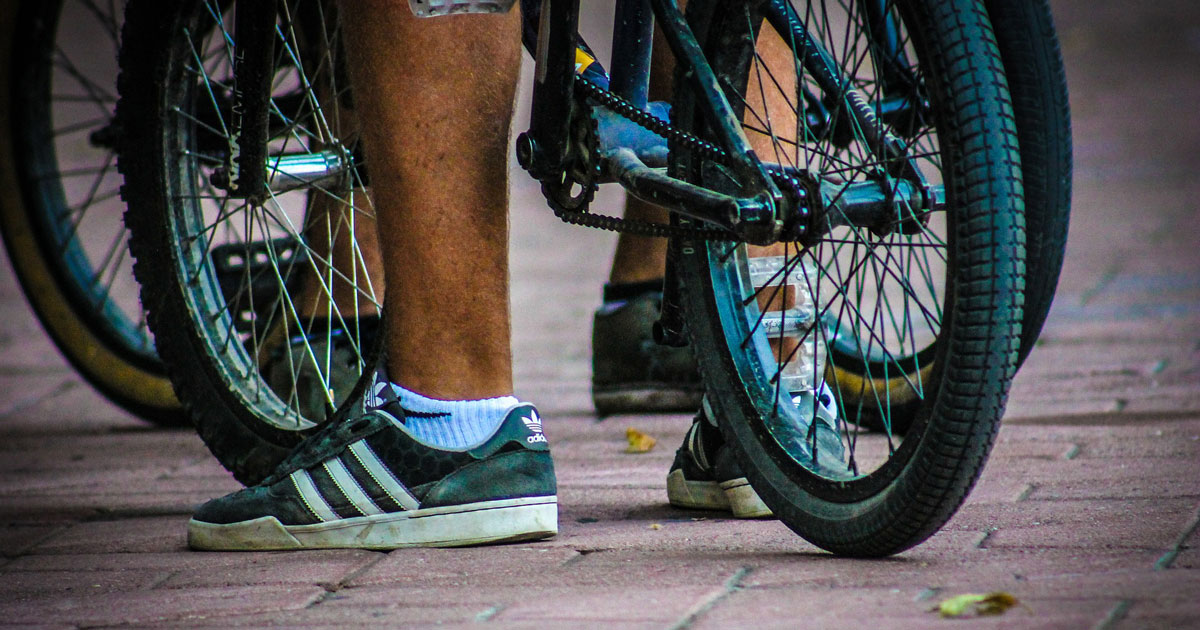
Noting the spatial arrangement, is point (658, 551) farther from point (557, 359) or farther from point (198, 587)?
point (557, 359)

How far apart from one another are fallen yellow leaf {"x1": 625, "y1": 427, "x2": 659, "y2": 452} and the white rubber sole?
18.2 inches

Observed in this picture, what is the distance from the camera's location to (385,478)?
6.57 feet

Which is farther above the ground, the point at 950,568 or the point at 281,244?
the point at 281,244

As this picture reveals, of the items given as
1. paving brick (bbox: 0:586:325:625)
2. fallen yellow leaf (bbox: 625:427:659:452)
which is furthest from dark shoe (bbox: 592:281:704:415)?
paving brick (bbox: 0:586:325:625)

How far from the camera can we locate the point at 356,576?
186 centimetres

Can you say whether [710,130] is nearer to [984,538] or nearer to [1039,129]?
[1039,129]

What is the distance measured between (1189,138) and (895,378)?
16.8 feet

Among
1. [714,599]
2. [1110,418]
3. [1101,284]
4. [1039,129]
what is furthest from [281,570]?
[1101,284]

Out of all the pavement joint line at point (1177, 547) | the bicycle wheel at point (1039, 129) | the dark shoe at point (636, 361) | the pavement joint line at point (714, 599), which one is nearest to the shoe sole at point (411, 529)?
the pavement joint line at point (714, 599)

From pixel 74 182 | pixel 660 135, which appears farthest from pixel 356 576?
pixel 74 182

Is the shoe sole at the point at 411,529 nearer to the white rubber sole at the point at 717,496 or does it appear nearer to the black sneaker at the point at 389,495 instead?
the black sneaker at the point at 389,495

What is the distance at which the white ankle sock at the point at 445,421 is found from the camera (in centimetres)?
202

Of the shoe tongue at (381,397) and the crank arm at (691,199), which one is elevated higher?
the crank arm at (691,199)

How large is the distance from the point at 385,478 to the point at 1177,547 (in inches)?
40.8
